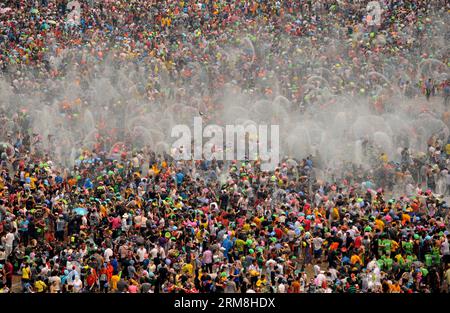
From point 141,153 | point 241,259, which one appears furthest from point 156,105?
point 241,259

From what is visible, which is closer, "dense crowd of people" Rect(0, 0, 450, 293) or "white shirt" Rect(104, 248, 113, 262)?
"dense crowd of people" Rect(0, 0, 450, 293)

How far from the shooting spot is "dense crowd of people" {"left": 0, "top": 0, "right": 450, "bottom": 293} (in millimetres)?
21344

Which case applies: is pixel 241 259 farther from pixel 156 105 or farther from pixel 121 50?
pixel 121 50

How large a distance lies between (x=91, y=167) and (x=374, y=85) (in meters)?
13.0

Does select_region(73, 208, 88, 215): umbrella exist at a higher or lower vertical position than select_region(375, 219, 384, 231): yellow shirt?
higher

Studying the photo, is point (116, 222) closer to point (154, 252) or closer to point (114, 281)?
point (154, 252)

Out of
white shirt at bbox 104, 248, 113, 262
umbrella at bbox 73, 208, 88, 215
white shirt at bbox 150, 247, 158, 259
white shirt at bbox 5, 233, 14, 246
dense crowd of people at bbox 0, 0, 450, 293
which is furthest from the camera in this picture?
umbrella at bbox 73, 208, 88, 215

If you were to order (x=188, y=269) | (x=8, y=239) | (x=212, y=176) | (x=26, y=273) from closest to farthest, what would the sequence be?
(x=26, y=273) → (x=188, y=269) → (x=8, y=239) → (x=212, y=176)

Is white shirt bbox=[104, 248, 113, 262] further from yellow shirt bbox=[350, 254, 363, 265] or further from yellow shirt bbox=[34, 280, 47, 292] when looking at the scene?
yellow shirt bbox=[350, 254, 363, 265]

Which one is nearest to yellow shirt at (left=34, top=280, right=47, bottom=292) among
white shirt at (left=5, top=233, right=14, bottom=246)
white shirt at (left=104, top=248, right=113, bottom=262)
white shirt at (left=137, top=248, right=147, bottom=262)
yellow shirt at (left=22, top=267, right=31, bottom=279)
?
yellow shirt at (left=22, top=267, right=31, bottom=279)

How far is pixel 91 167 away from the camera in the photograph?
29.0 metres

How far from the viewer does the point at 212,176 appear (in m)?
29.2

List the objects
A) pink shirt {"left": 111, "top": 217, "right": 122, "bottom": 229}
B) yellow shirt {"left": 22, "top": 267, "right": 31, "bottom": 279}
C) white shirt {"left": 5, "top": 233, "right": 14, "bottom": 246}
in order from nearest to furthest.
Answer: yellow shirt {"left": 22, "top": 267, "right": 31, "bottom": 279}, white shirt {"left": 5, "top": 233, "right": 14, "bottom": 246}, pink shirt {"left": 111, "top": 217, "right": 122, "bottom": 229}

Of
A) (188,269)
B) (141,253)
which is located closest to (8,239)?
(141,253)
